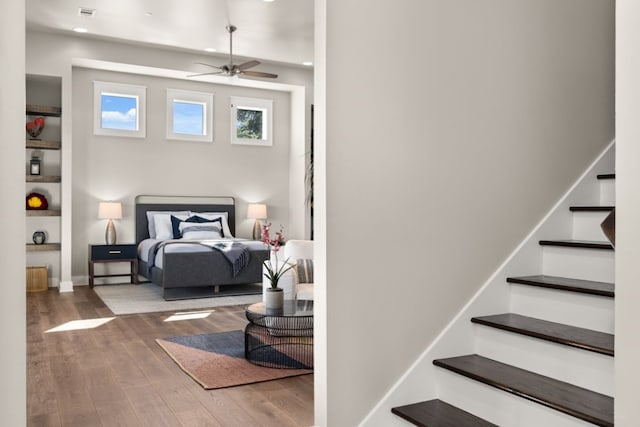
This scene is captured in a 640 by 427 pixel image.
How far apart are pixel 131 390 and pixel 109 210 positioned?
493 cm

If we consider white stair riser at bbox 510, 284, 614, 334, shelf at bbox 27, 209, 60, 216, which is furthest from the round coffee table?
shelf at bbox 27, 209, 60, 216

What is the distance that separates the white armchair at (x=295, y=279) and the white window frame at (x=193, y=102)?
14.3 ft

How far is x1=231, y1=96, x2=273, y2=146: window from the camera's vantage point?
9086 millimetres

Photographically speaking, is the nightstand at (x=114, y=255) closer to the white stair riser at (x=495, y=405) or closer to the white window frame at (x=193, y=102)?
the white window frame at (x=193, y=102)

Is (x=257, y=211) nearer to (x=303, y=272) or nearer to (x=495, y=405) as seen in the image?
(x=303, y=272)

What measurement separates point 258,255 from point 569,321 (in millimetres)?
4932

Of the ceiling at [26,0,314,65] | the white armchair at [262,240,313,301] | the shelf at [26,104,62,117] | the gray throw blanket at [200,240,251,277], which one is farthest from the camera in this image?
the shelf at [26,104,62,117]

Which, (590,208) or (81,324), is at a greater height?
(590,208)

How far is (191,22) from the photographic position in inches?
262

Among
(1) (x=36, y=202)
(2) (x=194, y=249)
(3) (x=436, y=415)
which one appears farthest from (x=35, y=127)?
(3) (x=436, y=415)
